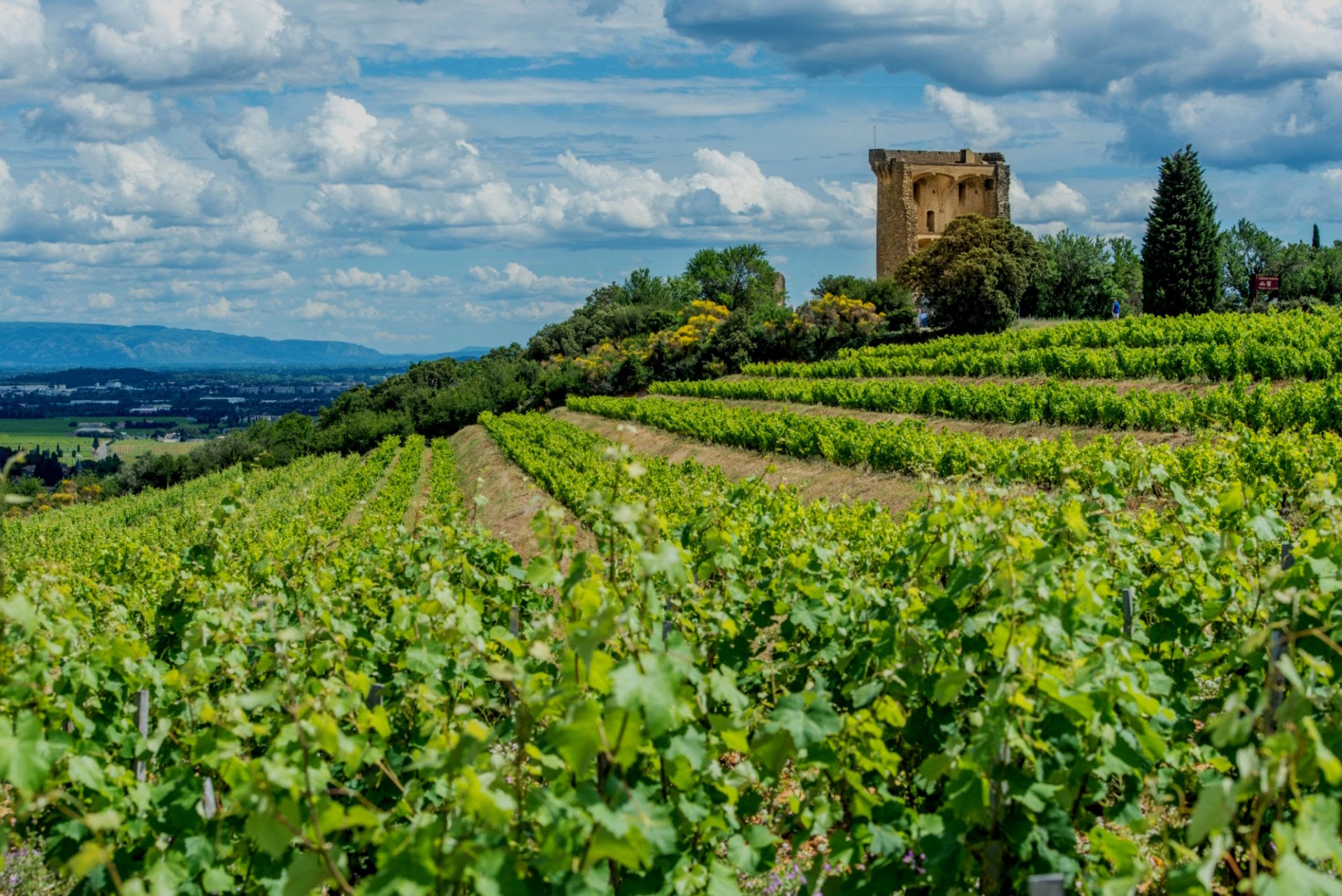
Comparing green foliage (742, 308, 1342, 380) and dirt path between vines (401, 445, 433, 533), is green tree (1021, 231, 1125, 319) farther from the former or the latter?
dirt path between vines (401, 445, 433, 533)

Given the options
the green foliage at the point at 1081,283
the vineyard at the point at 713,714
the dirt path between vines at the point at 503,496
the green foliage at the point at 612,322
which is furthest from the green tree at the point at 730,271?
the vineyard at the point at 713,714

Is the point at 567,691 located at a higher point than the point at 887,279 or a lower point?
lower

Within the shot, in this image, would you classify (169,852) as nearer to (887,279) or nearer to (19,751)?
(19,751)

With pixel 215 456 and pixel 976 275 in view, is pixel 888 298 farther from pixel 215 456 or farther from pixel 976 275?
pixel 215 456

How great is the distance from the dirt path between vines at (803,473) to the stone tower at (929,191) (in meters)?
38.6

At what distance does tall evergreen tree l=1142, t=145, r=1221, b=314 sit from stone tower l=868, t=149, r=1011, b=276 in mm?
20600

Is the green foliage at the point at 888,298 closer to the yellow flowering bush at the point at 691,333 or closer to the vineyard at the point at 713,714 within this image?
the yellow flowering bush at the point at 691,333

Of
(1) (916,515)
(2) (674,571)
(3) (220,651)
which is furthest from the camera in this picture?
(1) (916,515)

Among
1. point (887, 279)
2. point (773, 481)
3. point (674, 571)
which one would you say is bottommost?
point (773, 481)

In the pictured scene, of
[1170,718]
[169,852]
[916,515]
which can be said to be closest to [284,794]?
[169,852]

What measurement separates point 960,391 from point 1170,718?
62.7 ft

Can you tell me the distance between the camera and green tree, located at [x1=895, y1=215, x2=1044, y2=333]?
43.5 metres

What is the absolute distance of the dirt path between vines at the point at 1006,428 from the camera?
51.5ft

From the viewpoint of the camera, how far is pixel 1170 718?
140 inches
